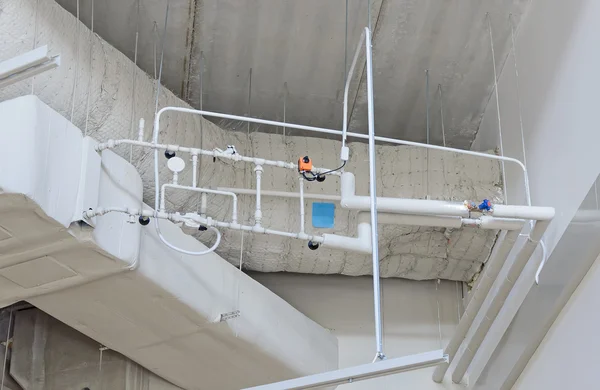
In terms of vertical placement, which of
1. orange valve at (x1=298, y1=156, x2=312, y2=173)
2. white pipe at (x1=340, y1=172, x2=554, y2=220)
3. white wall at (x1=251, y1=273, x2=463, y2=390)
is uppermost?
orange valve at (x1=298, y1=156, x2=312, y2=173)

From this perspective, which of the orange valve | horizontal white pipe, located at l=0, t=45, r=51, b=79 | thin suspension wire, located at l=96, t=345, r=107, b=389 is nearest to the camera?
horizontal white pipe, located at l=0, t=45, r=51, b=79

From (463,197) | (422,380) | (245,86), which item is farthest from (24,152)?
(422,380)

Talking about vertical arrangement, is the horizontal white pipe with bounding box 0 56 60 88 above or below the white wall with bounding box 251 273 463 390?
above

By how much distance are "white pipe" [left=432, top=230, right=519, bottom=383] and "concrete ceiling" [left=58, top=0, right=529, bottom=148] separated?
35.1 inches

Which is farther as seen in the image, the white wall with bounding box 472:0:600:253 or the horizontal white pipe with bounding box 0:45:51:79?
the white wall with bounding box 472:0:600:253

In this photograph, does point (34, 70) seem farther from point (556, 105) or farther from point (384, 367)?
point (556, 105)

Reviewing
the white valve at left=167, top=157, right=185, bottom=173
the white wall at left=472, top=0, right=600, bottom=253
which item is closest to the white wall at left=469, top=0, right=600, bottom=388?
Answer: the white wall at left=472, top=0, right=600, bottom=253

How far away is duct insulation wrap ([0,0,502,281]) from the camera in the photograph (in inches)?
130

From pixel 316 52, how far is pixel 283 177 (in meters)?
0.64

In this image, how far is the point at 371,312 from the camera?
14.9 ft

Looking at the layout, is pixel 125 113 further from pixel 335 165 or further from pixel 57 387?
pixel 57 387

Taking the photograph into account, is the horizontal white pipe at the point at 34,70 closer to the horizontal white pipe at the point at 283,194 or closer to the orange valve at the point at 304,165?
the orange valve at the point at 304,165

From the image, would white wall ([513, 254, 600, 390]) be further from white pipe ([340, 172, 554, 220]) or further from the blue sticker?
the blue sticker

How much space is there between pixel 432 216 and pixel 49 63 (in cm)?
178
